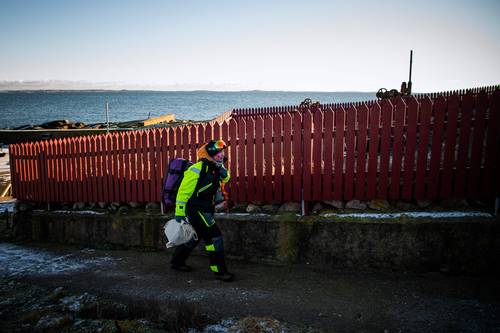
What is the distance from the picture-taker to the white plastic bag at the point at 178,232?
4512 mm

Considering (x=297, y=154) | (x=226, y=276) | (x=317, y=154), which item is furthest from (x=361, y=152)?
(x=226, y=276)

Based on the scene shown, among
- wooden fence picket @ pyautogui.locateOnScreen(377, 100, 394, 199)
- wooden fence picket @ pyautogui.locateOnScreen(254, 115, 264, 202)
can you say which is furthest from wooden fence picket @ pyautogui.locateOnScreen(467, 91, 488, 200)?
wooden fence picket @ pyautogui.locateOnScreen(254, 115, 264, 202)

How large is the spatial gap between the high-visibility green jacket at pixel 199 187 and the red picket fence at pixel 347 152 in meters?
1.07

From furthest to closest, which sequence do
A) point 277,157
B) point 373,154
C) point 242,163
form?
point 242,163 → point 277,157 → point 373,154

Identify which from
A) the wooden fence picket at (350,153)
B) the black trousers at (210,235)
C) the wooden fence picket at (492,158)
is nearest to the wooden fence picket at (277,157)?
the wooden fence picket at (350,153)

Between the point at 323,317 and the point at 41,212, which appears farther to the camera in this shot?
the point at 41,212

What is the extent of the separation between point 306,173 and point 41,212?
19.4 feet

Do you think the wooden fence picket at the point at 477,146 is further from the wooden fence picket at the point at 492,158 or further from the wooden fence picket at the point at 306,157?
the wooden fence picket at the point at 306,157

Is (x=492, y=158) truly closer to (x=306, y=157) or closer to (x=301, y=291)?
(x=306, y=157)

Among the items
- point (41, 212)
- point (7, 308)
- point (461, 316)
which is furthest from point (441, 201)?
point (41, 212)

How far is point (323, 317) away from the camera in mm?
3527

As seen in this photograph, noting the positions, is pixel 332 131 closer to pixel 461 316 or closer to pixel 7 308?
pixel 461 316

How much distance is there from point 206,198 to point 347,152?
2.23 metres

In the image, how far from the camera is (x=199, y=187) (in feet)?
14.6
